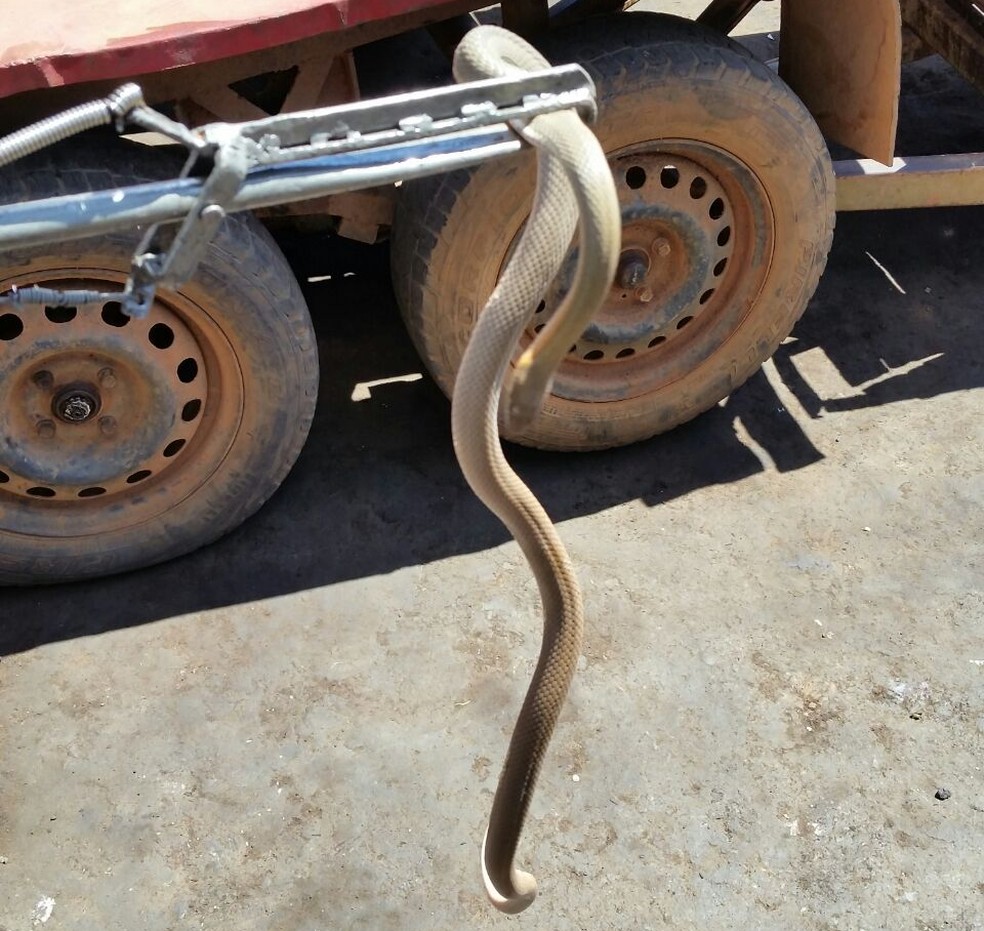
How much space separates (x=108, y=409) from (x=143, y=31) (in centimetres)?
100

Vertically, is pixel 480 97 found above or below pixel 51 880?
above

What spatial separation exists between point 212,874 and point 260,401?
1.20 metres

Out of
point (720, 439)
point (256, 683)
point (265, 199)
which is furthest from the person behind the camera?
point (720, 439)

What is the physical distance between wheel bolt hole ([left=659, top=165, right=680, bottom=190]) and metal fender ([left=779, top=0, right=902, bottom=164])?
705 millimetres

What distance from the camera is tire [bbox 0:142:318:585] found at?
262cm

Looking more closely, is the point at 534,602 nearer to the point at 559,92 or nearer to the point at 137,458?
the point at 137,458

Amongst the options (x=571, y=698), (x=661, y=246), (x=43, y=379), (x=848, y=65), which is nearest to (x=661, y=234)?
(x=661, y=246)

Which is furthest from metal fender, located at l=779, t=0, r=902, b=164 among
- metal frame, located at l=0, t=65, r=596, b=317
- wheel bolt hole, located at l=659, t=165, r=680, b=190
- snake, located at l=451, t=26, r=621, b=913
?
metal frame, located at l=0, t=65, r=596, b=317

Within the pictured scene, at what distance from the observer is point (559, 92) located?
5.34ft

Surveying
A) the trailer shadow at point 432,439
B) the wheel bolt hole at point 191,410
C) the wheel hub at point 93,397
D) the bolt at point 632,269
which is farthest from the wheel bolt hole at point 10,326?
the bolt at point 632,269

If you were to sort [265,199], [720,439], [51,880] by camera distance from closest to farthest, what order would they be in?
[265,199], [51,880], [720,439]

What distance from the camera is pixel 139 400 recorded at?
113 inches

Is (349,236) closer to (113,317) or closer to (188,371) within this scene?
(188,371)

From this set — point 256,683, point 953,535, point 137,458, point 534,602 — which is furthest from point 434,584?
point 953,535
